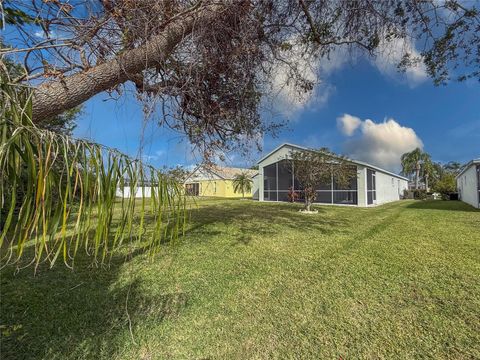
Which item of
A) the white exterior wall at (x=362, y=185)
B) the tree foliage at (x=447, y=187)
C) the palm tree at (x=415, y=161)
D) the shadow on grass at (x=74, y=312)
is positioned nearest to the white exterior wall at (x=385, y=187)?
the white exterior wall at (x=362, y=185)

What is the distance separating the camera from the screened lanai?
17641 millimetres

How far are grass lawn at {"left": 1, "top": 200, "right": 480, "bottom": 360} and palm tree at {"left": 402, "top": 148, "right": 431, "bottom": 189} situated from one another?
39.2 m

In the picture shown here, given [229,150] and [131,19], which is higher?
[131,19]

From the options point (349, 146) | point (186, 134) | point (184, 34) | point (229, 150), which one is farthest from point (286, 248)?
point (349, 146)

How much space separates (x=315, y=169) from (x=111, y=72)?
36.3 feet

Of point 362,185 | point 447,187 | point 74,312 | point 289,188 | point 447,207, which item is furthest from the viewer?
point 447,187

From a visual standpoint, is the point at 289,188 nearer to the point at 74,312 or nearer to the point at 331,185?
the point at 331,185

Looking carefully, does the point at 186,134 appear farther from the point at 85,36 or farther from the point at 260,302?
the point at 260,302

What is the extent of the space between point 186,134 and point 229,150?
1.00 m

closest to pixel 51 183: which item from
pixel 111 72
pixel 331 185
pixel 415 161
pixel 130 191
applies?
pixel 130 191

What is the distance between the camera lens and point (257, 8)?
378cm

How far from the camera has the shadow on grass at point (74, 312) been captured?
2447mm

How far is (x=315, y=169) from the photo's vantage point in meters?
12.6

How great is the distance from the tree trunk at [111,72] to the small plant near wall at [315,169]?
33.6 feet
